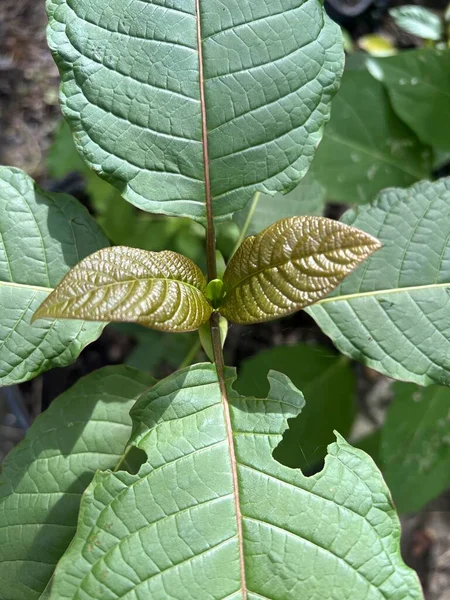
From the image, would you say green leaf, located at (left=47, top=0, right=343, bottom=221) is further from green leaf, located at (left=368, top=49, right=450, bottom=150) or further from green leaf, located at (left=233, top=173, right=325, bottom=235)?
green leaf, located at (left=368, top=49, right=450, bottom=150)

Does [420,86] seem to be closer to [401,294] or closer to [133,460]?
[401,294]

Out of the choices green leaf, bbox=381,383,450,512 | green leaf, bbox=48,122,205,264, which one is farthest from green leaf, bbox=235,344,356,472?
green leaf, bbox=48,122,205,264

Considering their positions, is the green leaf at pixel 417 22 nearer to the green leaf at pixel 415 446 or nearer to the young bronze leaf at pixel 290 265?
the green leaf at pixel 415 446

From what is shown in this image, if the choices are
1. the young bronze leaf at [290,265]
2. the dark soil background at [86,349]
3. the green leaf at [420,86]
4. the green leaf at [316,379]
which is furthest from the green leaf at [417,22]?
the young bronze leaf at [290,265]

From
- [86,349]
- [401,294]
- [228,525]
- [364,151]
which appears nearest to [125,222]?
[86,349]

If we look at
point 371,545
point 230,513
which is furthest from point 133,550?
point 371,545

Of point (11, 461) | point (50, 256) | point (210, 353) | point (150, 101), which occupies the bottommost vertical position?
point (11, 461)

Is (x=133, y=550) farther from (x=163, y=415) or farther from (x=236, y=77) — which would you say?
(x=236, y=77)
